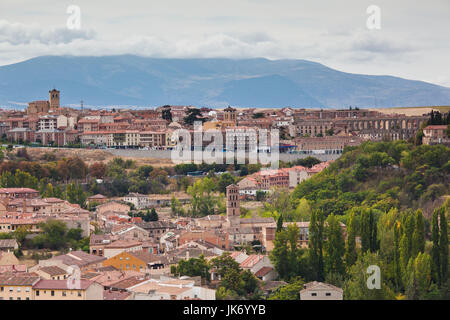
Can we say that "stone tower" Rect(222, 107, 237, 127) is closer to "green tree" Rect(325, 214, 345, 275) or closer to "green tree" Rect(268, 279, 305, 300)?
"green tree" Rect(325, 214, 345, 275)

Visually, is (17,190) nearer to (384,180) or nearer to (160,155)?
(384,180)

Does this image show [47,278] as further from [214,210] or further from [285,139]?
[285,139]

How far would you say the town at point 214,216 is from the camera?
67.3ft

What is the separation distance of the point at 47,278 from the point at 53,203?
12.4 metres

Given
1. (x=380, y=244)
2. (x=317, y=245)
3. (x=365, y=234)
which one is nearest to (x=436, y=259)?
(x=380, y=244)

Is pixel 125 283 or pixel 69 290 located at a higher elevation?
pixel 69 290

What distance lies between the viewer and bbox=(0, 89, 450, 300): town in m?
20.5

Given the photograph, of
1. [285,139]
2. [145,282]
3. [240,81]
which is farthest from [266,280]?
[240,81]

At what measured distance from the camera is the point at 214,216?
3284cm

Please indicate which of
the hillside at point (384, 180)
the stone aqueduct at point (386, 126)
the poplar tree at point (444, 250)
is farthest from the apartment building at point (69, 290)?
the stone aqueduct at point (386, 126)

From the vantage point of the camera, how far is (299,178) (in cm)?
4291

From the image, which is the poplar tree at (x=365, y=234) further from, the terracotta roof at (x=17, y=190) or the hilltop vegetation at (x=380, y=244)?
the terracotta roof at (x=17, y=190)

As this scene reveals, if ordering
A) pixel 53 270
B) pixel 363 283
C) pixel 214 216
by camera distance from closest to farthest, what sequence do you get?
pixel 363 283 → pixel 53 270 → pixel 214 216

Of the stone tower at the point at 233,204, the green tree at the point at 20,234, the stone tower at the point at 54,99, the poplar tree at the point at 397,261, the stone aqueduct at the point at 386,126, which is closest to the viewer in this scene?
the poplar tree at the point at 397,261
